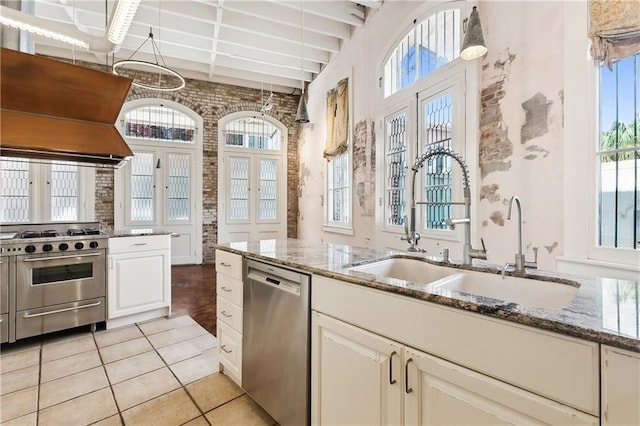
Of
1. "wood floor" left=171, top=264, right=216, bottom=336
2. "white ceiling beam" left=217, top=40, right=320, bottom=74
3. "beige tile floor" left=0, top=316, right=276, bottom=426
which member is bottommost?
"beige tile floor" left=0, top=316, right=276, bottom=426

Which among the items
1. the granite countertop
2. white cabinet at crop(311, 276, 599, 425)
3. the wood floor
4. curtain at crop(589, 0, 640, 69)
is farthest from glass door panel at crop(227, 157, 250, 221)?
curtain at crop(589, 0, 640, 69)

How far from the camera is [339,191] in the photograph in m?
5.77

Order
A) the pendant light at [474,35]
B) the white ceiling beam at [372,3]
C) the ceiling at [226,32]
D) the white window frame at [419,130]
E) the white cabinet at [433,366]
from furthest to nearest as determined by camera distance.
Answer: the ceiling at [226,32], the white ceiling beam at [372,3], the white window frame at [419,130], the pendant light at [474,35], the white cabinet at [433,366]

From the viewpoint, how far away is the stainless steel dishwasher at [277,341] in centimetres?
155

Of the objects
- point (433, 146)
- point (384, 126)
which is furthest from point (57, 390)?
point (384, 126)

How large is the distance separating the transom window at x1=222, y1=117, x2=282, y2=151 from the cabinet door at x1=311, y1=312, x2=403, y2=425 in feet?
20.8

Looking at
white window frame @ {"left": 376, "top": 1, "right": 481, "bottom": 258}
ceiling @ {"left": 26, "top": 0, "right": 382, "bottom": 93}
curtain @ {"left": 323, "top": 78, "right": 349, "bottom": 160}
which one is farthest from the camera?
curtain @ {"left": 323, "top": 78, "right": 349, "bottom": 160}

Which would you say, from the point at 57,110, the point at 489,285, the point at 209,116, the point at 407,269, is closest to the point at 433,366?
the point at 489,285

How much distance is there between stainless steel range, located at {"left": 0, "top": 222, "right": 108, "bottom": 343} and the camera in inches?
103

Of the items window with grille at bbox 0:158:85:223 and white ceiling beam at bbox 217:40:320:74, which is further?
white ceiling beam at bbox 217:40:320:74

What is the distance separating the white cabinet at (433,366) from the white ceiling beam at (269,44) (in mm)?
5220

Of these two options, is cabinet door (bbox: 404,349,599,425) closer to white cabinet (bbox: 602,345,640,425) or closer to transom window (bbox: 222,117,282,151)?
white cabinet (bbox: 602,345,640,425)

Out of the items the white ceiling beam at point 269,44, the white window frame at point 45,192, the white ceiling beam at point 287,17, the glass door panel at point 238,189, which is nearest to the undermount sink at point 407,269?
the white ceiling beam at point 287,17

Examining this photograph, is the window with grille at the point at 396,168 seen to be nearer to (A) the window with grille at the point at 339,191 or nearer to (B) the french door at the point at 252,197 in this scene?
(A) the window with grille at the point at 339,191
